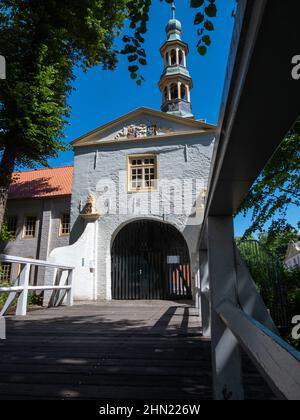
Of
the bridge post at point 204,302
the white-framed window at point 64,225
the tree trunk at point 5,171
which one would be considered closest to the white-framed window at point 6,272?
the white-framed window at point 64,225

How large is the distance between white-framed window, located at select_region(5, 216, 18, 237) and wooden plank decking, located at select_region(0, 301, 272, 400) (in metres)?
16.3

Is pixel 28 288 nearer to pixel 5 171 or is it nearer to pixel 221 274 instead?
pixel 5 171

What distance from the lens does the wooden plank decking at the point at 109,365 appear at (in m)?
1.90

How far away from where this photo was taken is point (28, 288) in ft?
19.8

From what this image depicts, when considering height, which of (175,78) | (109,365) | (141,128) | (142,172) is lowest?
(109,365)

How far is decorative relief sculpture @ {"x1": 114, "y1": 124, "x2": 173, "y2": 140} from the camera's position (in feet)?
43.1

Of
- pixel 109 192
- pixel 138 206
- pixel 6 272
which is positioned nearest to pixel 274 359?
pixel 138 206

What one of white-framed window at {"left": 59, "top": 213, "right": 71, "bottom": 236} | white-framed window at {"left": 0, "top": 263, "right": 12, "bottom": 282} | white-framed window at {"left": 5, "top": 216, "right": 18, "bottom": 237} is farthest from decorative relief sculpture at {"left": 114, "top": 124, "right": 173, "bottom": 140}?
white-framed window at {"left": 0, "top": 263, "right": 12, "bottom": 282}

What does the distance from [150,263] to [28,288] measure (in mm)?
6549

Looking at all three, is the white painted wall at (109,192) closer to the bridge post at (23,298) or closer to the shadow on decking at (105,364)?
the bridge post at (23,298)

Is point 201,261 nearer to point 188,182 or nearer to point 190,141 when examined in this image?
point 188,182

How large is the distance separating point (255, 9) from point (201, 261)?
3425 millimetres

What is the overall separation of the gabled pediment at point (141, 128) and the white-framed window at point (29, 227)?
7660 mm
